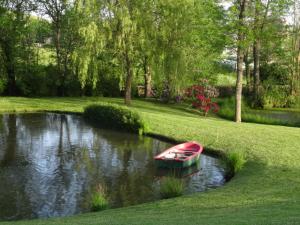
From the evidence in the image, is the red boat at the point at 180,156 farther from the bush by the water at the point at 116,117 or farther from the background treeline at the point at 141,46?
the background treeline at the point at 141,46

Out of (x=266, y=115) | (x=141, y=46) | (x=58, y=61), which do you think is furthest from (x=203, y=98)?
(x=58, y=61)

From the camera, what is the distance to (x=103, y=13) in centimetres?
2855

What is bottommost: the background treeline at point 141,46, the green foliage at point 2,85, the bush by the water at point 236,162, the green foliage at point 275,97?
the bush by the water at point 236,162

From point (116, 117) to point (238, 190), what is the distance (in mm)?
12648

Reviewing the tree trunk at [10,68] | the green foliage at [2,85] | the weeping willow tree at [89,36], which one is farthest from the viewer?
the tree trunk at [10,68]

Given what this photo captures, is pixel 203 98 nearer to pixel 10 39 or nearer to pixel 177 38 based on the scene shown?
pixel 177 38

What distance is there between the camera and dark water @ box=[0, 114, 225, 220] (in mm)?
11523

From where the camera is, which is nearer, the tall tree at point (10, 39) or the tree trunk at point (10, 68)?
the tall tree at point (10, 39)

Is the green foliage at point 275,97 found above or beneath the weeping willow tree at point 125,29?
beneath

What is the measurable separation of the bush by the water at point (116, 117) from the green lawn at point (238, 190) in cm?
80

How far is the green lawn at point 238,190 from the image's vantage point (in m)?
7.55

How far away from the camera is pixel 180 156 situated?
1605 centimetres

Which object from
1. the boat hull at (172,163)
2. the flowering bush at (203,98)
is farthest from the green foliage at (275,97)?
the boat hull at (172,163)

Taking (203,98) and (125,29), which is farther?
(203,98)
